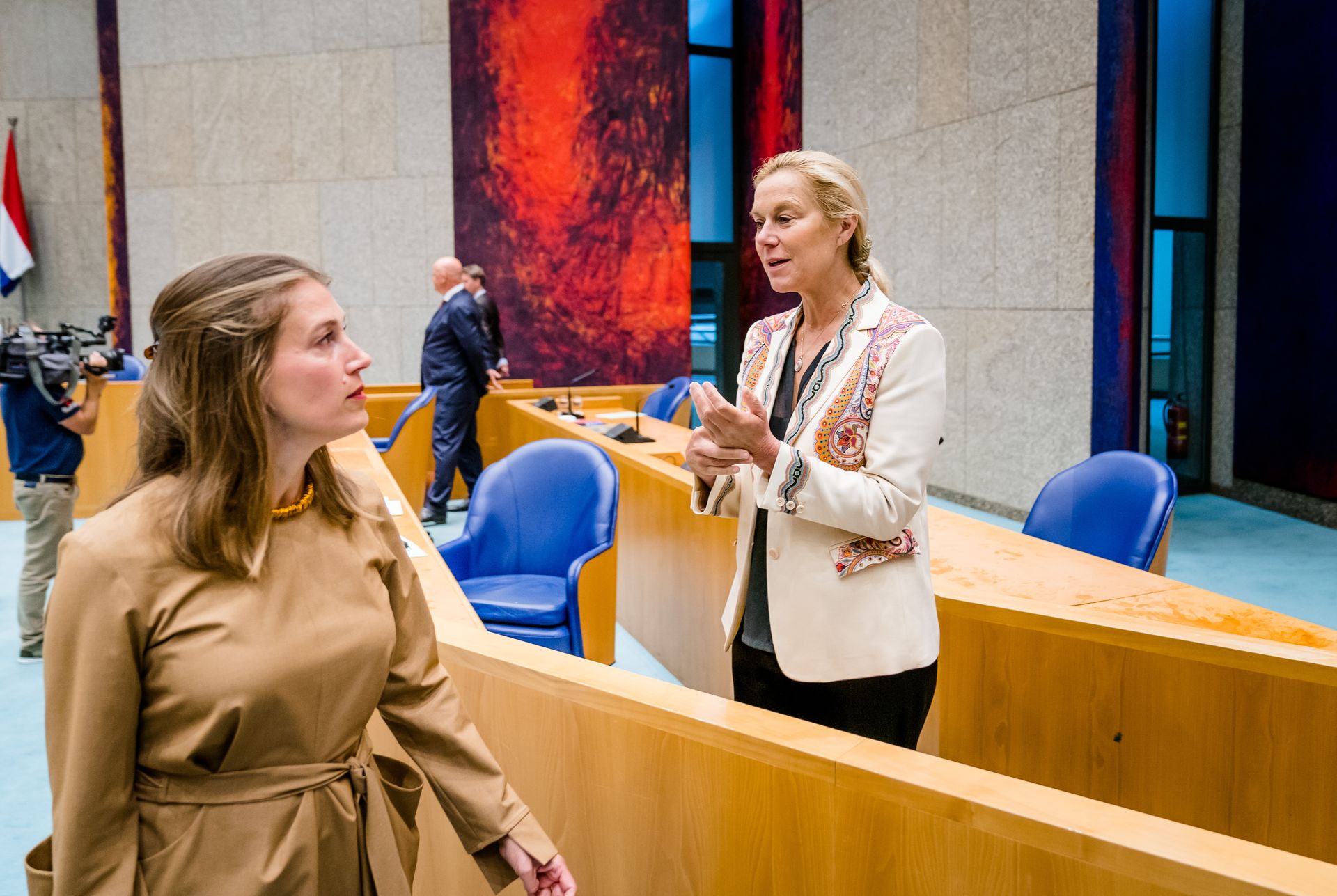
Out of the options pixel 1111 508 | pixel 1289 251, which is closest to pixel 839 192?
pixel 1111 508

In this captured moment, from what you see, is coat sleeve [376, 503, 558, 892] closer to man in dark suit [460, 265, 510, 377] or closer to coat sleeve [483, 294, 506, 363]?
man in dark suit [460, 265, 510, 377]

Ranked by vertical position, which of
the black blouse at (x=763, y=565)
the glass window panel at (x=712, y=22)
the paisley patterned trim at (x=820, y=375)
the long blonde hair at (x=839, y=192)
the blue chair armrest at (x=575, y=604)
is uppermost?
the glass window panel at (x=712, y=22)

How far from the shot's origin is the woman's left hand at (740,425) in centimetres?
164

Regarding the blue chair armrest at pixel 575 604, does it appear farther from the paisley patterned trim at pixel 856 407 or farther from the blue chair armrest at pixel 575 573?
the paisley patterned trim at pixel 856 407

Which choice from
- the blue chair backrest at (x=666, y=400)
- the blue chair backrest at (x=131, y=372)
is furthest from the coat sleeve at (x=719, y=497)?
the blue chair backrest at (x=131, y=372)

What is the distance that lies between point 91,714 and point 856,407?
112 centimetres

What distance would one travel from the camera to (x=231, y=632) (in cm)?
115

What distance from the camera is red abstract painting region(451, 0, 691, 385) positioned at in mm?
10352

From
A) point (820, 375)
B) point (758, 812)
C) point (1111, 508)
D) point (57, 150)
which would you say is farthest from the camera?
point (57, 150)

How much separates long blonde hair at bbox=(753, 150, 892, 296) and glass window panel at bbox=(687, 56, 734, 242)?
36.3 feet

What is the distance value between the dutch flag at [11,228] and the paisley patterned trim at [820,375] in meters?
12.0

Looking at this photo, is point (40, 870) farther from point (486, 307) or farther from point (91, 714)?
point (486, 307)

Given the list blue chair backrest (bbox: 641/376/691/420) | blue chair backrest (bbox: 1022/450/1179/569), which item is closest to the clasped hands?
blue chair backrest (bbox: 1022/450/1179/569)

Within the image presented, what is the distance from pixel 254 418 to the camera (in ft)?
3.99
